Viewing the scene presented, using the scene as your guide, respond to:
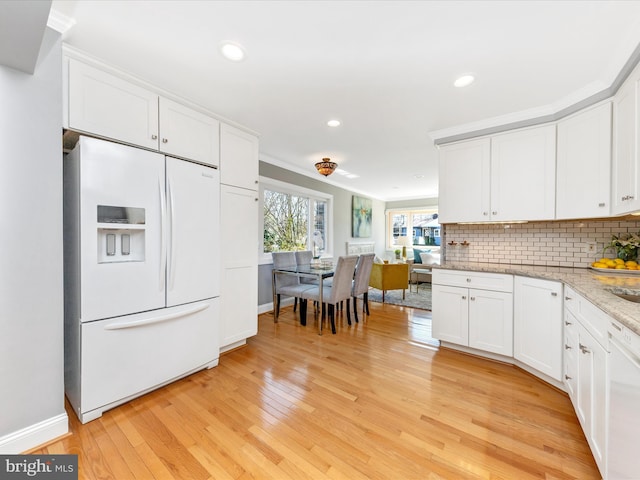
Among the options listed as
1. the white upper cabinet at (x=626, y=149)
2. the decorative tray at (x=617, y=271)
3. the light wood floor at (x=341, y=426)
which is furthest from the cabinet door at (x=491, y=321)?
the white upper cabinet at (x=626, y=149)

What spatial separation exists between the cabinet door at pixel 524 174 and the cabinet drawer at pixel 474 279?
63 cm

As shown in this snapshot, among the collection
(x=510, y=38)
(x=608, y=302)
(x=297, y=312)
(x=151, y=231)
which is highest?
(x=510, y=38)

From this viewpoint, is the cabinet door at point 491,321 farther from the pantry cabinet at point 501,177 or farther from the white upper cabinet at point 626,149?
the white upper cabinet at point 626,149

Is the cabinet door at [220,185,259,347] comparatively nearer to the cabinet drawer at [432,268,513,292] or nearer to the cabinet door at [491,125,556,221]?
the cabinet drawer at [432,268,513,292]

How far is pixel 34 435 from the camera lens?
1494 mm

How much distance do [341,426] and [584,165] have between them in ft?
9.40

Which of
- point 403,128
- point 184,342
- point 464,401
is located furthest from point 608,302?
point 184,342

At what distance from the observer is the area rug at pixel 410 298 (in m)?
4.69

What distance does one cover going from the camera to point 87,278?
167cm

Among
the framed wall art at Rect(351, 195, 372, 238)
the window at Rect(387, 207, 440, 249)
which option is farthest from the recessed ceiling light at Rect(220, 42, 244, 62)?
the window at Rect(387, 207, 440, 249)

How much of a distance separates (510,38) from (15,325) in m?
3.30

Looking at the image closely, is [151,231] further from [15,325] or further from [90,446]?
[90,446]

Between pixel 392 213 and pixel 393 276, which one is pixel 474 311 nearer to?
pixel 393 276

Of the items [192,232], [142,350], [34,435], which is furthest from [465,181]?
[34,435]
